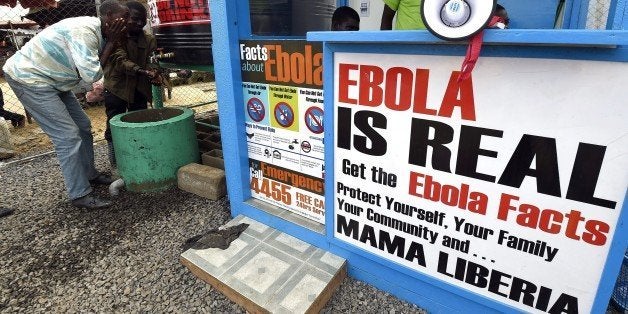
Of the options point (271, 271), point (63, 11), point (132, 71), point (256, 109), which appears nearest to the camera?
point (271, 271)

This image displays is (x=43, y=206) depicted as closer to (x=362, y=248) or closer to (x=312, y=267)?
(x=312, y=267)

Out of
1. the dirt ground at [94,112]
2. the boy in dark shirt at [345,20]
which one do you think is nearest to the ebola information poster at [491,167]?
the boy in dark shirt at [345,20]

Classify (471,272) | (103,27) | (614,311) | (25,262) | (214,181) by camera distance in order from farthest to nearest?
1. (214,181)
2. (103,27)
3. (25,262)
4. (614,311)
5. (471,272)

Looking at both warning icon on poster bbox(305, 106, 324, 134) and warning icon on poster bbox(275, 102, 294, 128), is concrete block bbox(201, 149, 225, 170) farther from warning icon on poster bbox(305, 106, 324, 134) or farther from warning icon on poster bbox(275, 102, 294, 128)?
warning icon on poster bbox(305, 106, 324, 134)

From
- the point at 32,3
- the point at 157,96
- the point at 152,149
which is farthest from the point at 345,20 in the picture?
the point at 32,3

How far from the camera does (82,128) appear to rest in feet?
12.0

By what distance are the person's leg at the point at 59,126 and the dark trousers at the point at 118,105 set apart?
83 cm

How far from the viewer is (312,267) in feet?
7.34

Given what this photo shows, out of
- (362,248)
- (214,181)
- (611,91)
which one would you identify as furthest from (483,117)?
(214,181)

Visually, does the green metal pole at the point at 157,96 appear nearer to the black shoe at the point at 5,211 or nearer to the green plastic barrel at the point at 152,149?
the green plastic barrel at the point at 152,149

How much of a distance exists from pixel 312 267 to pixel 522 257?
46.1 inches

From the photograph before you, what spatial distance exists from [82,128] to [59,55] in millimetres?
903

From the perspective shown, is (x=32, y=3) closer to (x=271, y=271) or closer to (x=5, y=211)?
(x=5, y=211)

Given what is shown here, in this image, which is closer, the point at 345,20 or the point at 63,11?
the point at 345,20
